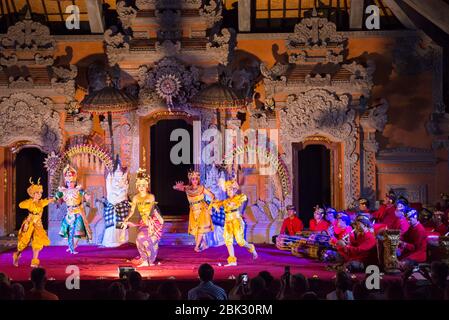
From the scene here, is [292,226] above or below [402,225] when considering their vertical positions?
below

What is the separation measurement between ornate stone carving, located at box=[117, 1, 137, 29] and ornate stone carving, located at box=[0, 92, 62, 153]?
215 cm

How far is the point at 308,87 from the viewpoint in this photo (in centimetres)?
1512

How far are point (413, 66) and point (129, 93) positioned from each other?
5565 millimetres

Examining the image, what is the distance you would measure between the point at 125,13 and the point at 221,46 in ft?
6.44

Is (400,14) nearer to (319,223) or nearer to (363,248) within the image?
(319,223)

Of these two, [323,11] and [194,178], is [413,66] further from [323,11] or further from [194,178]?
[194,178]

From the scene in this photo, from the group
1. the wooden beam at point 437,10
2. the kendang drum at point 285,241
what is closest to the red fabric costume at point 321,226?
the kendang drum at point 285,241

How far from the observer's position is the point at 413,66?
603 inches

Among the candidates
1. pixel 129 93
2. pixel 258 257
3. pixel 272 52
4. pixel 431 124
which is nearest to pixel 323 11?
pixel 272 52

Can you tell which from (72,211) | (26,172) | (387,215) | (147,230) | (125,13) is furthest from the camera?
(26,172)

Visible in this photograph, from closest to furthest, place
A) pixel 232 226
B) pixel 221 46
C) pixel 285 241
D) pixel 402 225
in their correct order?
pixel 402 225 < pixel 232 226 < pixel 285 241 < pixel 221 46

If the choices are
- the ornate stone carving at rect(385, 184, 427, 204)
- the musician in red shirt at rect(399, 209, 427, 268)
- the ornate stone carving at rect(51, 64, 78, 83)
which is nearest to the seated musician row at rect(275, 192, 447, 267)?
the musician in red shirt at rect(399, 209, 427, 268)

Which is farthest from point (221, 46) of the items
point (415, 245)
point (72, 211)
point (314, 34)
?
point (415, 245)

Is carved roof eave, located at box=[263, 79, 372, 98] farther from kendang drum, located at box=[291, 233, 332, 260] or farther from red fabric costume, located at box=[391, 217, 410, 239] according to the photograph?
red fabric costume, located at box=[391, 217, 410, 239]
